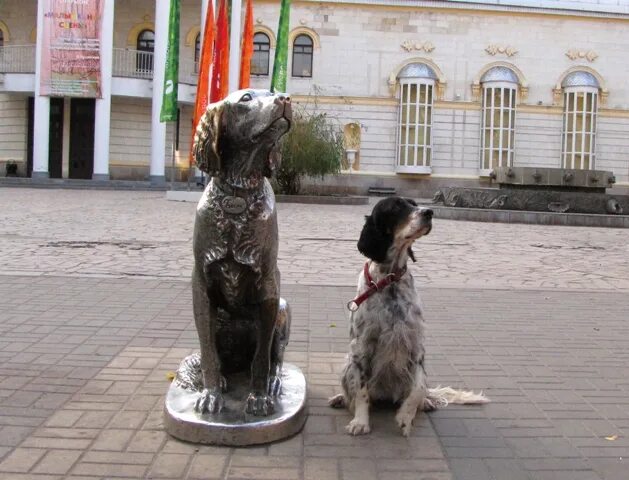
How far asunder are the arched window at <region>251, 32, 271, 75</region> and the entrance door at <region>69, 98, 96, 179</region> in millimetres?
8770

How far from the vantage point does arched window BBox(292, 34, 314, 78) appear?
37812 millimetres

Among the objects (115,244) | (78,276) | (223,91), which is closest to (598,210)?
(223,91)

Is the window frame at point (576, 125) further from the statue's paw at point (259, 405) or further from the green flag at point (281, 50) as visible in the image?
the statue's paw at point (259, 405)

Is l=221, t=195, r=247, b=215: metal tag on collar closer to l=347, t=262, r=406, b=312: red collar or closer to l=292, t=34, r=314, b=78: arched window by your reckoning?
l=347, t=262, r=406, b=312: red collar

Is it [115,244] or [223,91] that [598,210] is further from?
[115,244]

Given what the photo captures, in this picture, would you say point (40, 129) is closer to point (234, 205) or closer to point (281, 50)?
point (281, 50)

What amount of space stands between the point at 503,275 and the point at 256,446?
7277 mm

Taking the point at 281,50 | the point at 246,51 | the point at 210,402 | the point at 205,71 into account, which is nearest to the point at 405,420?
the point at 210,402

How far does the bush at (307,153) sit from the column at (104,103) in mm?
10656

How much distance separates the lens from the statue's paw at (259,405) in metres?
3.56

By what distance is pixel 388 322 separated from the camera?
12.5 feet

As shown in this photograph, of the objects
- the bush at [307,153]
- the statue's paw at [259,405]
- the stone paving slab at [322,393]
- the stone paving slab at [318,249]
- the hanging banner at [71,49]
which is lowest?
the stone paving slab at [322,393]

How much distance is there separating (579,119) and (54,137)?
27511 millimetres

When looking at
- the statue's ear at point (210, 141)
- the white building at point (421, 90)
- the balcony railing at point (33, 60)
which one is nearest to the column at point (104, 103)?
the balcony railing at point (33, 60)
